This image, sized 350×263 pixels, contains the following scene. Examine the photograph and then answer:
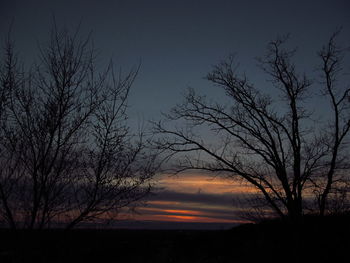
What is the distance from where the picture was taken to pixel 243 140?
41.5ft

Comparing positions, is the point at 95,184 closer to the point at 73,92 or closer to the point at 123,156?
the point at 123,156

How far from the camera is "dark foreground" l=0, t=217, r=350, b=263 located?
5832 mm

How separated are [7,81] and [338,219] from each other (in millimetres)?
8995

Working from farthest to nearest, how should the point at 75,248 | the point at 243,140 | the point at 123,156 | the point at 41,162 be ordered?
the point at 243,140, the point at 75,248, the point at 123,156, the point at 41,162

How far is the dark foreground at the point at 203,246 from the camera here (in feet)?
19.1

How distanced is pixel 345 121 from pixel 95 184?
407 inches

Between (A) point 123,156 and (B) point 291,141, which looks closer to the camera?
(A) point 123,156

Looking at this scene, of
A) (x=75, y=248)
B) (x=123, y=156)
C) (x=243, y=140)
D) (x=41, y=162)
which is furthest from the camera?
(x=243, y=140)

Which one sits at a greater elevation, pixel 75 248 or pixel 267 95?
pixel 267 95

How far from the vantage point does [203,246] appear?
9.31 meters

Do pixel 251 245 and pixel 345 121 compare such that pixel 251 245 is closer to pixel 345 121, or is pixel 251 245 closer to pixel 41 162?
pixel 41 162

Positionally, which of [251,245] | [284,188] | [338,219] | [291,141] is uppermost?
[291,141]

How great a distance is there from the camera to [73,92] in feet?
20.1

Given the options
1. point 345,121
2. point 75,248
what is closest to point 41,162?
point 75,248
